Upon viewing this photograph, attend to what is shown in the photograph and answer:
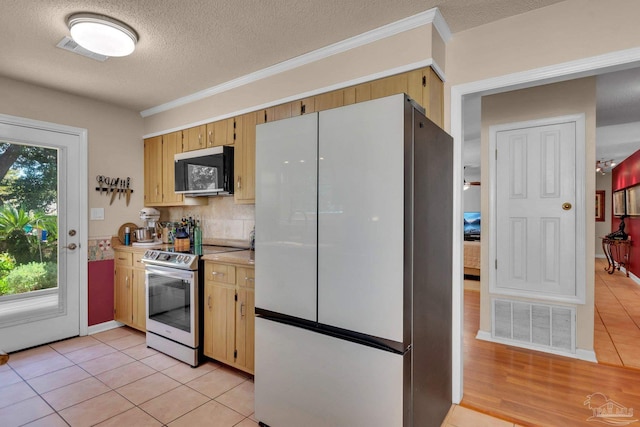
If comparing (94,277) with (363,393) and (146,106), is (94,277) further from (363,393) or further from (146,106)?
(363,393)

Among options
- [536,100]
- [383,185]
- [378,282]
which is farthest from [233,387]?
[536,100]

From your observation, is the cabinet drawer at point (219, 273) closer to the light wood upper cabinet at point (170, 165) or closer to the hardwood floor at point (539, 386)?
the light wood upper cabinet at point (170, 165)

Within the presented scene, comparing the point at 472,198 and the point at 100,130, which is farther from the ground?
the point at 100,130

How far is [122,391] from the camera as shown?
2369 millimetres

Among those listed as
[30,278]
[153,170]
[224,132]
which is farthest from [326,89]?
[30,278]

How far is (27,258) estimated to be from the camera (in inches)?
123

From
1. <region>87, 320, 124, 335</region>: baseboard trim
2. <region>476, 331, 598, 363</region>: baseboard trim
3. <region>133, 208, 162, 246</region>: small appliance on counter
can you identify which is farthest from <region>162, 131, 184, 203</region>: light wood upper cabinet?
<region>476, 331, 598, 363</region>: baseboard trim

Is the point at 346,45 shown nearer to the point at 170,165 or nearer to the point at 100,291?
the point at 170,165

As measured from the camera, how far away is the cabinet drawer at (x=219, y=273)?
2541 mm

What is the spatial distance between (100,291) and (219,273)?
1.90 m

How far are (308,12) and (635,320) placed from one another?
491 cm

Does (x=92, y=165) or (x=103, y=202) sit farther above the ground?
(x=92, y=165)

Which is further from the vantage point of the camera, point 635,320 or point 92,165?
point 635,320

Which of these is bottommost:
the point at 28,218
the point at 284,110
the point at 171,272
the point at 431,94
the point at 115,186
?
the point at 171,272
